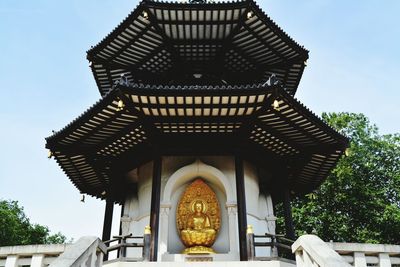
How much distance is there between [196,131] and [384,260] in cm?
601

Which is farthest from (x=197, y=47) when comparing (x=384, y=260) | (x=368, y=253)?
(x=384, y=260)

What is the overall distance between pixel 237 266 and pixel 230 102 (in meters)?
4.11

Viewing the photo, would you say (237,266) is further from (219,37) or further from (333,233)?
(333,233)

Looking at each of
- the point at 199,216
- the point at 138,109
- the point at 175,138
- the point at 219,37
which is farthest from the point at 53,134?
the point at 219,37

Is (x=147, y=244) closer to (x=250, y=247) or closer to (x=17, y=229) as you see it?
(x=250, y=247)

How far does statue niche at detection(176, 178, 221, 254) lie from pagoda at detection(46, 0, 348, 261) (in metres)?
0.03

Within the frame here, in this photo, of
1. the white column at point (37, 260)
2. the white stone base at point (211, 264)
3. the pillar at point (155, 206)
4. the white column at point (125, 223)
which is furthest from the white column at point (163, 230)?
the white column at point (37, 260)

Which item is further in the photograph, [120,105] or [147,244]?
[147,244]

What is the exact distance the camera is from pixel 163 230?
36.7ft

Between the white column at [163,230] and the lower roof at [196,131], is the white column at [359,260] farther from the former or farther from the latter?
the white column at [163,230]

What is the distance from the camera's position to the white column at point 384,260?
8.00 metres

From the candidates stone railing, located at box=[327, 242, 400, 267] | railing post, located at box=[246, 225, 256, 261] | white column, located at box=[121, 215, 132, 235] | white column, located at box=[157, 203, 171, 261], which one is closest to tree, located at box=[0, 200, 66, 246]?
white column, located at box=[121, 215, 132, 235]

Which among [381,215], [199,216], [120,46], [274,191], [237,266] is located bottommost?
[237,266]

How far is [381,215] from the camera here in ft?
81.0
